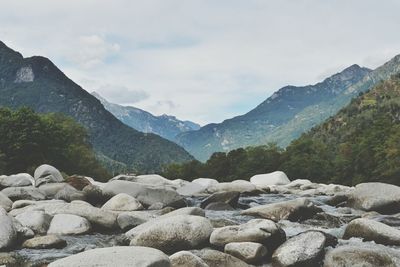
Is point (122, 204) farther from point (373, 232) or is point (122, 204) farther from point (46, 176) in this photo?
point (46, 176)

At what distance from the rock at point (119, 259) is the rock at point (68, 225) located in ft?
22.1

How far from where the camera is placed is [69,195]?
82.9 feet

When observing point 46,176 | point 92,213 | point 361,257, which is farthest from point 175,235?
point 46,176

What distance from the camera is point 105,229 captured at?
1755 centimetres

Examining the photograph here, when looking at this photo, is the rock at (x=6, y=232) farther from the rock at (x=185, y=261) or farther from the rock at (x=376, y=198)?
the rock at (x=376, y=198)

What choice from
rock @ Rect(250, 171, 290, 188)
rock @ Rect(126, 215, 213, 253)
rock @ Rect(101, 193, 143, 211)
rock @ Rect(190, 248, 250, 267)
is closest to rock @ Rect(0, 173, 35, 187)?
rock @ Rect(101, 193, 143, 211)

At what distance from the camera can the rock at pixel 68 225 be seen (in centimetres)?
1652

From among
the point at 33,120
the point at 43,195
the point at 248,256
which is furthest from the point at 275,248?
the point at 33,120

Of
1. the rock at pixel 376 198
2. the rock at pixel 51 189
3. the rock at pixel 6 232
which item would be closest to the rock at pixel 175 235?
the rock at pixel 6 232

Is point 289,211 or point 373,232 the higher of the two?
point 289,211

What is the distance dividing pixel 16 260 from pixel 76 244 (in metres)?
2.36

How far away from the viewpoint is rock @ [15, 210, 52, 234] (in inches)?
645

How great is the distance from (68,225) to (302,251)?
8.49 meters

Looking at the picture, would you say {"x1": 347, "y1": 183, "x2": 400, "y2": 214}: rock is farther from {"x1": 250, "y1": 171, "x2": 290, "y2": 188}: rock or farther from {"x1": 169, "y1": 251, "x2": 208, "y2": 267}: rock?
{"x1": 250, "y1": 171, "x2": 290, "y2": 188}: rock
